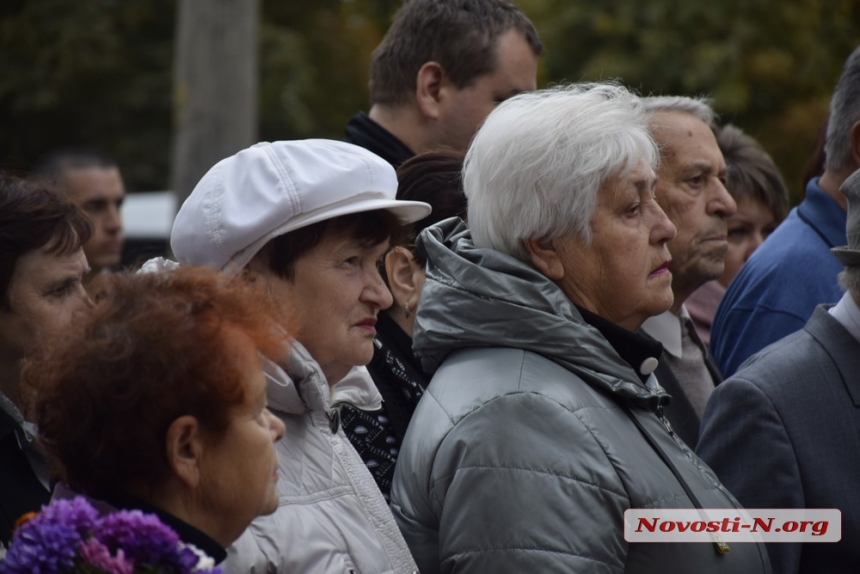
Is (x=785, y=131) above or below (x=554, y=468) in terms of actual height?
below

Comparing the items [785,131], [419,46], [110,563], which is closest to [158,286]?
[110,563]

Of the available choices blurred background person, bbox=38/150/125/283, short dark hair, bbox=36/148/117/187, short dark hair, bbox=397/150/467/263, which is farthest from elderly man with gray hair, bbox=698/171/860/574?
short dark hair, bbox=36/148/117/187

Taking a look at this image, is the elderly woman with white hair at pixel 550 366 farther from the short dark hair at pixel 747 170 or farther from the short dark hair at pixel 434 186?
the short dark hair at pixel 747 170

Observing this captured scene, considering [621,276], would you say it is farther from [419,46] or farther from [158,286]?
[419,46]

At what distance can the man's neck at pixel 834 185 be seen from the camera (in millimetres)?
3961

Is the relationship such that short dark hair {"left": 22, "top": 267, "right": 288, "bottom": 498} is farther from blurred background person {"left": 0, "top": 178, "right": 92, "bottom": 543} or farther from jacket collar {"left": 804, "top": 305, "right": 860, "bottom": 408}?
jacket collar {"left": 804, "top": 305, "right": 860, "bottom": 408}

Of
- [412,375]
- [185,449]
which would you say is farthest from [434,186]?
[185,449]

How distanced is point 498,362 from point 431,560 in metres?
0.46

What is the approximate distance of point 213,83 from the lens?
8414mm

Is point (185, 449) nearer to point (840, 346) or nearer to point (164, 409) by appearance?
point (164, 409)

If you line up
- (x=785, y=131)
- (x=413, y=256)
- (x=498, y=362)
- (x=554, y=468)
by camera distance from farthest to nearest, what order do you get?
(x=785, y=131) → (x=413, y=256) → (x=498, y=362) → (x=554, y=468)

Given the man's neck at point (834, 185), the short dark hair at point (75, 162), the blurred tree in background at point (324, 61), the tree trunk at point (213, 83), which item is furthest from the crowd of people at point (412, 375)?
the blurred tree in background at point (324, 61)

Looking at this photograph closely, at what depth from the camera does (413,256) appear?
3473mm

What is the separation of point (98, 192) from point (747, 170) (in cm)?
360
